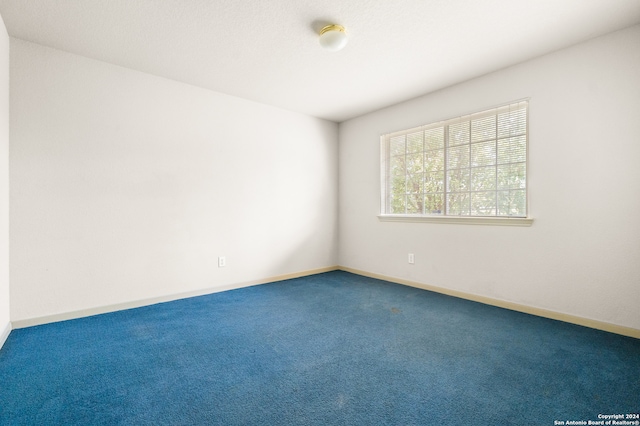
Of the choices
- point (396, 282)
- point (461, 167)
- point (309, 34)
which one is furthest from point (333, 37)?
point (396, 282)

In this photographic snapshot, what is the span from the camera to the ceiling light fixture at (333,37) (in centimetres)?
237

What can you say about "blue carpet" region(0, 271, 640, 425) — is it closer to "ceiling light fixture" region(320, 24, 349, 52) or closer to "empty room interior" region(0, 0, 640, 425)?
"empty room interior" region(0, 0, 640, 425)

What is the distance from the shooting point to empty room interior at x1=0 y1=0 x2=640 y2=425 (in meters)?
1.73

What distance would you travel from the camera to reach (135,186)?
3123mm

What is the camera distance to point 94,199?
2896 mm

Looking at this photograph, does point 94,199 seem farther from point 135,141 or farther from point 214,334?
point 214,334

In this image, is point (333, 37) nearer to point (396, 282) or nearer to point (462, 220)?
point (462, 220)

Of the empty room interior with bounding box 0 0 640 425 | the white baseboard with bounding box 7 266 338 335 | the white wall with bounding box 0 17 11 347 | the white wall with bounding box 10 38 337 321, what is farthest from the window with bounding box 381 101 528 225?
the white wall with bounding box 0 17 11 347

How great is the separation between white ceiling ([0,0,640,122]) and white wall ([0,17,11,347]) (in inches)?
10.6

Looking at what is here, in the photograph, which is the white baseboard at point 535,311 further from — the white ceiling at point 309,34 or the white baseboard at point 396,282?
the white ceiling at point 309,34

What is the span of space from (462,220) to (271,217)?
95.9 inches

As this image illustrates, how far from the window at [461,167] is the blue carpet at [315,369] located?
1174mm

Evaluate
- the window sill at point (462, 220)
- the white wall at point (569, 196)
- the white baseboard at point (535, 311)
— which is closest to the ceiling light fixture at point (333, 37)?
the white wall at point (569, 196)

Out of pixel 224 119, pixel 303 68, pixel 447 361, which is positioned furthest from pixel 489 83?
pixel 224 119
